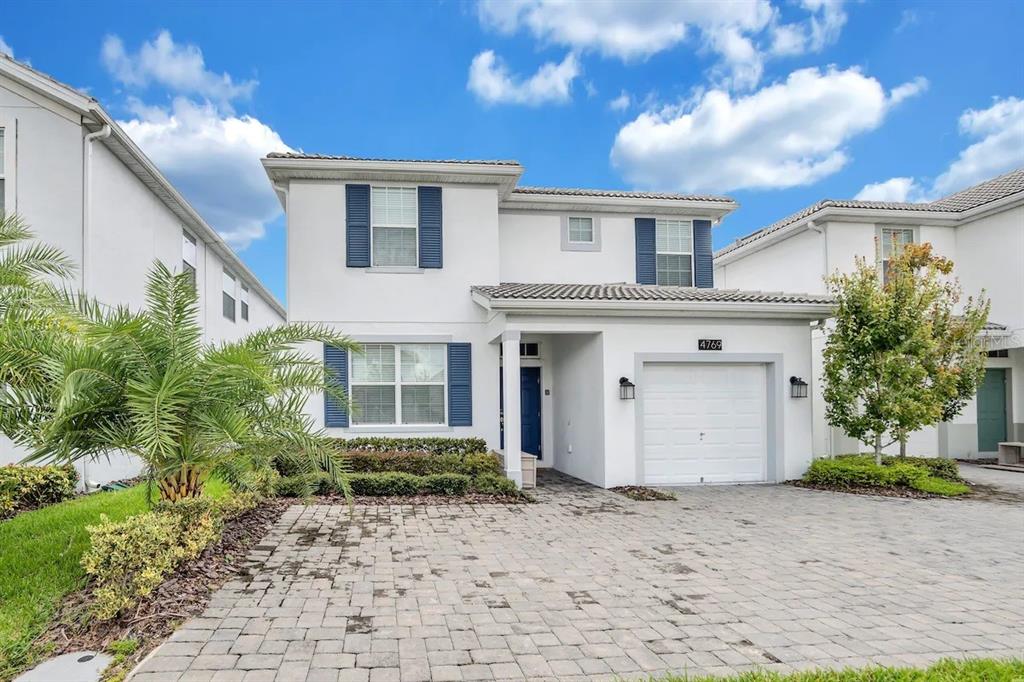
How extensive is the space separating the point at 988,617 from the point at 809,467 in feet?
23.1

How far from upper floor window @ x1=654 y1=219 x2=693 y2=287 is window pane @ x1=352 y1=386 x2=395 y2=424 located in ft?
22.5

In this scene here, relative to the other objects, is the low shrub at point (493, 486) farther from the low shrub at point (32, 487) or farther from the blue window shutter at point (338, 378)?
the low shrub at point (32, 487)

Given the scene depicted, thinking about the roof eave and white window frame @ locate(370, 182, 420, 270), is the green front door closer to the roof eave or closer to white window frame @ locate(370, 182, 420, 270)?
the roof eave

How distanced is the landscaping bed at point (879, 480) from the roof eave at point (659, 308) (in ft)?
9.86

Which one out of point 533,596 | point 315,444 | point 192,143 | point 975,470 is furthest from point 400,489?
point 192,143

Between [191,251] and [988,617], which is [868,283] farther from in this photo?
[191,251]

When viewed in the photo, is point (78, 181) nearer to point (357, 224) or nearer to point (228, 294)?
point (357, 224)

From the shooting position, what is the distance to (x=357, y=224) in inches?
471

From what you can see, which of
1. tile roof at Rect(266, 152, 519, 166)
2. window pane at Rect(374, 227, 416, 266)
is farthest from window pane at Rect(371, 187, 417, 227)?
→ tile roof at Rect(266, 152, 519, 166)

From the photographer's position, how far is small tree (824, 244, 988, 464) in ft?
36.7

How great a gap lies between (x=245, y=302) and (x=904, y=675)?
73.9 ft

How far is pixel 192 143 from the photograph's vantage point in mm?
18953

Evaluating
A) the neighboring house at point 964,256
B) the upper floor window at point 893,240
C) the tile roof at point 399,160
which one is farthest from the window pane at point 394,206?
the upper floor window at point 893,240

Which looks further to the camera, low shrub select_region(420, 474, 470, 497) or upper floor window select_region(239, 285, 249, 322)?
upper floor window select_region(239, 285, 249, 322)
